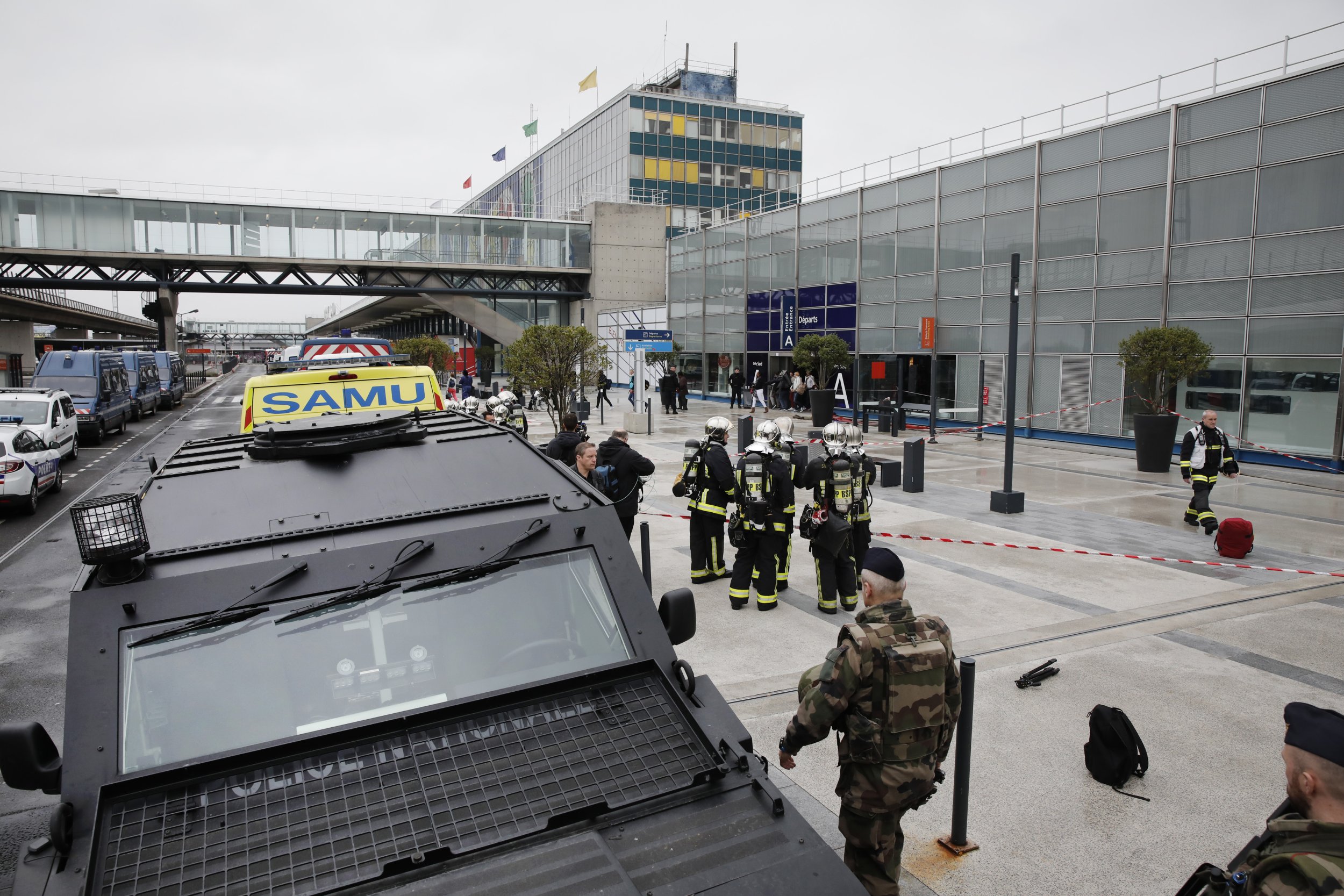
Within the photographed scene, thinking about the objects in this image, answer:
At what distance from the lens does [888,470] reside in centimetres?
1605

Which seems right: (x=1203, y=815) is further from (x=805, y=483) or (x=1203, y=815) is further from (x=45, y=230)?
(x=45, y=230)

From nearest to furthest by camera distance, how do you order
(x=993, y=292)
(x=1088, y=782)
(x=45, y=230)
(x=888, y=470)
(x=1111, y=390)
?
(x=1088, y=782), (x=888, y=470), (x=1111, y=390), (x=993, y=292), (x=45, y=230)

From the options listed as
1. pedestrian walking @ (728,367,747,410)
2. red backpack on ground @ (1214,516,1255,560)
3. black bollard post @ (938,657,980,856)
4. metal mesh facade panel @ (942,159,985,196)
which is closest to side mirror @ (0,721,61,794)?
black bollard post @ (938,657,980,856)

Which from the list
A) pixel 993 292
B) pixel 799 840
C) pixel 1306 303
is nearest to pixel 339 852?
pixel 799 840

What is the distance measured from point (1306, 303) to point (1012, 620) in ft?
50.2

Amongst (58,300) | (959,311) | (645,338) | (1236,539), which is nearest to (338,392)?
(1236,539)

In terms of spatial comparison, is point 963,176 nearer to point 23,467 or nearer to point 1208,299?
point 1208,299

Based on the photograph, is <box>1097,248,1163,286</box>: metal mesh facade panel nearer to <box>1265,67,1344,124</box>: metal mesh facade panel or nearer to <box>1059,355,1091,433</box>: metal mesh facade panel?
<box>1059,355,1091,433</box>: metal mesh facade panel

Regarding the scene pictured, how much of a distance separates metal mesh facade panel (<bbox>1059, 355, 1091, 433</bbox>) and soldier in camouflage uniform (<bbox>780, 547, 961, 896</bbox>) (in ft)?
72.5

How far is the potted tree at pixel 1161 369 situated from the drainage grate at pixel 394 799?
1796 centimetres

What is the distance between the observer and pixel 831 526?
854 centimetres

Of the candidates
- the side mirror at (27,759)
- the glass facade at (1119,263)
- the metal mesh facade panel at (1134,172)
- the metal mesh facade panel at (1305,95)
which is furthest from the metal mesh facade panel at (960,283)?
the side mirror at (27,759)

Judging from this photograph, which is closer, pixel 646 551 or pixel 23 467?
pixel 646 551

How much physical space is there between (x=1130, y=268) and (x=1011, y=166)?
5035mm
